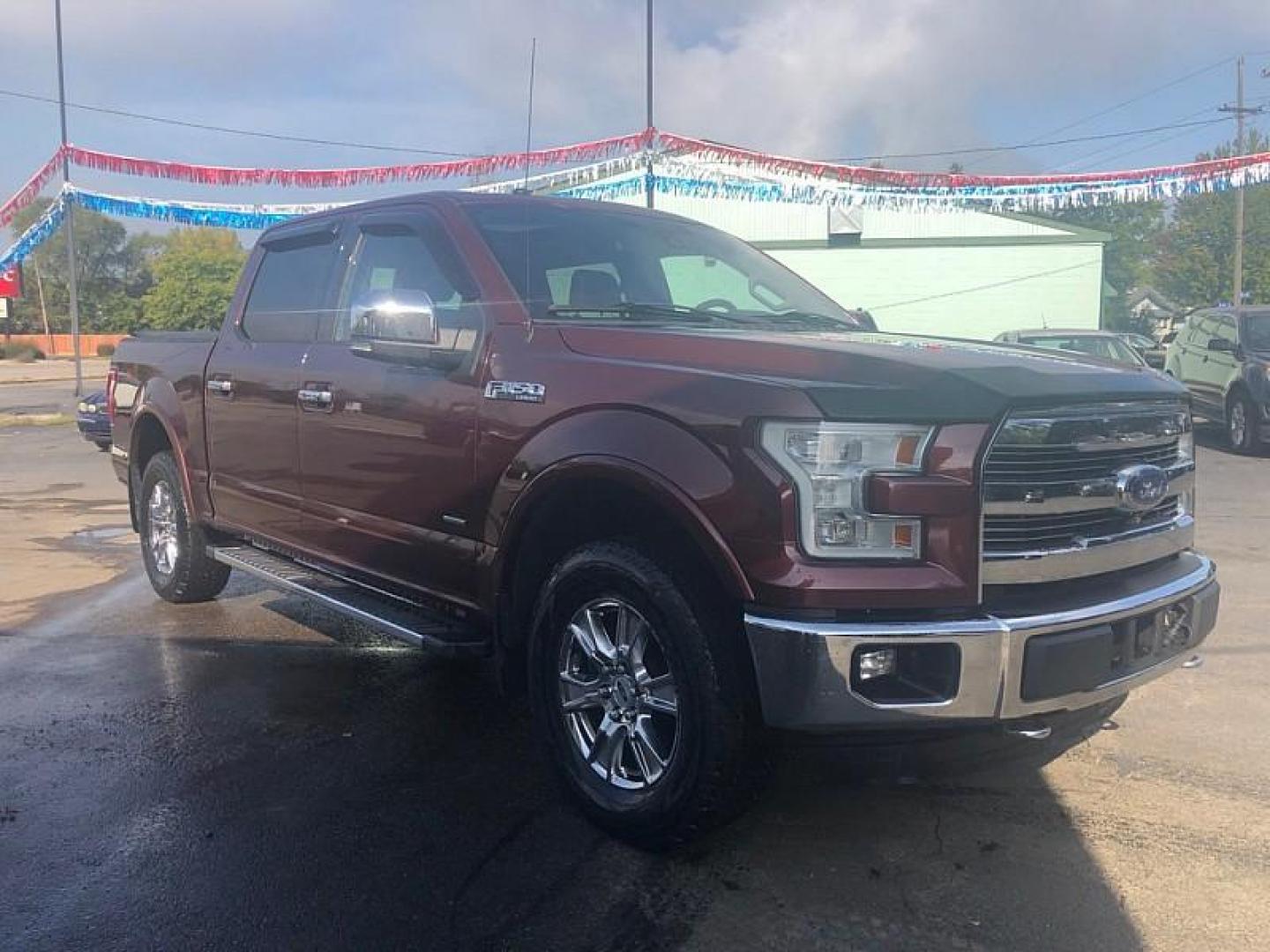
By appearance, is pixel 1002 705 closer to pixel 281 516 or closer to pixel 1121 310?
pixel 281 516

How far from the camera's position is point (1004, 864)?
3.29 meters

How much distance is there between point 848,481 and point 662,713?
0.94m

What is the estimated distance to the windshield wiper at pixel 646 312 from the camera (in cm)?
398

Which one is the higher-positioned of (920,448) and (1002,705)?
(920,448)

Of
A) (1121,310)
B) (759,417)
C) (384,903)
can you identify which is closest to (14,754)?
(384,903)

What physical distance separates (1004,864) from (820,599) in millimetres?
1099

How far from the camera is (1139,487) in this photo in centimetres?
327

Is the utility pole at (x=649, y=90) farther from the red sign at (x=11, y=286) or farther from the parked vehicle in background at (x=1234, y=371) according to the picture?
the red sign at (x=11, y=286)

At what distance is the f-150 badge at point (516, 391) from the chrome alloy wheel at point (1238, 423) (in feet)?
39.2

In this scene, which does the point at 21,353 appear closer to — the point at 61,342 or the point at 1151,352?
the point at 61,342

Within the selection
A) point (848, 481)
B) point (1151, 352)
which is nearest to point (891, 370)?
point (848, 481)

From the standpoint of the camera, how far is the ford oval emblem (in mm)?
3244

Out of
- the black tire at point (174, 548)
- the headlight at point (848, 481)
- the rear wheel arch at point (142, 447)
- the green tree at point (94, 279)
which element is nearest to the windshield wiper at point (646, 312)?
the headlight at point (848, 481)

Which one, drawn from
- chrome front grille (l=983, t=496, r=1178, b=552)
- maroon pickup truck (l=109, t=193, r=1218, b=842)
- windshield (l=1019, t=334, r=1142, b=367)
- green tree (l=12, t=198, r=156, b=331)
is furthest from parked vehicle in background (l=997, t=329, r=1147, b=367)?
green tree (l=12, t=198, r=156, b=331)
